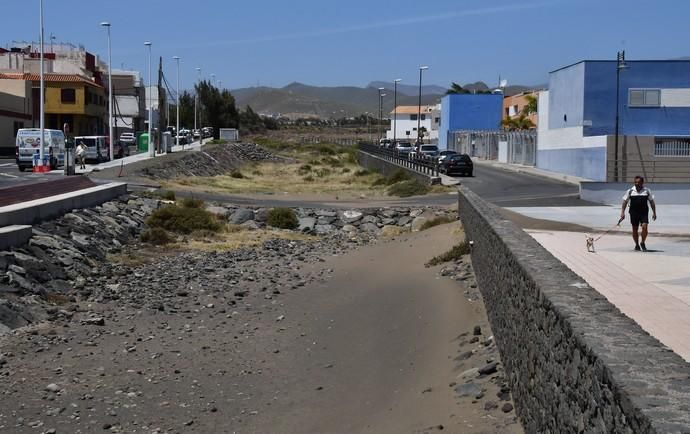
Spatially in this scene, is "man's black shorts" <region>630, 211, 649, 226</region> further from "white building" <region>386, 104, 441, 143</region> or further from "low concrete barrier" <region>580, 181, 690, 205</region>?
"white building" <region>386, 104, 441, 143</region>

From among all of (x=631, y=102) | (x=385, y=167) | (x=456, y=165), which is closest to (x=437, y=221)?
(x=456, y=165)

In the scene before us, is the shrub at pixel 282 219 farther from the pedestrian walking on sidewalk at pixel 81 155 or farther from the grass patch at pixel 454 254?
the pedestrian walking on sidewalk at pixel 81 155

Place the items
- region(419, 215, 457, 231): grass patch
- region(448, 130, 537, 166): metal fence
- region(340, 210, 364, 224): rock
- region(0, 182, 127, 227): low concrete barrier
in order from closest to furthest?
region(0, 182, 127, 227): low concrete barrier → region(419, 215, 457, 231): grass patch → region(340, 210, 364, 224): rock → region(448, 130, 537, 166): metal fence

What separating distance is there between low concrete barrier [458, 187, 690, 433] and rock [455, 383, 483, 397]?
40 centimetres

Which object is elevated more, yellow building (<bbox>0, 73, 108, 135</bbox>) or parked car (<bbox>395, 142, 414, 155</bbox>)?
yellow building (<bbox>0, 73, 108, 135</bbox>)

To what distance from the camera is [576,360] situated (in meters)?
5.62

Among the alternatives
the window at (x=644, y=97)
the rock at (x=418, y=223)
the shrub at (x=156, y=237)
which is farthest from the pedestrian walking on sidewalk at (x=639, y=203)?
the window at (x=644, y=97)

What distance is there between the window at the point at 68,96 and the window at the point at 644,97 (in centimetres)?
4852

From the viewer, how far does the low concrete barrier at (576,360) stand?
430 centimetres

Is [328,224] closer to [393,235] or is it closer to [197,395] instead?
[393,235]

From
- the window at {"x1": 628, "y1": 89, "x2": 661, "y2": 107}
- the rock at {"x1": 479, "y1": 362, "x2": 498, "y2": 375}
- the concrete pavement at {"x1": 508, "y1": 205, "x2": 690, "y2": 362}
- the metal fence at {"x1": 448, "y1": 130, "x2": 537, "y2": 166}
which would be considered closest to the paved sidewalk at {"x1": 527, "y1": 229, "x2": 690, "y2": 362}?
the concrete pavement at {"x1": 508, "y1": 205, "x2": 690, "y2": 362}

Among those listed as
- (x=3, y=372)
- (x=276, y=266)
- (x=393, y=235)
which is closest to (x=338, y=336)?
(x=3, y=372)

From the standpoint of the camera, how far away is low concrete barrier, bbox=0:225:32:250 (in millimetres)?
18656

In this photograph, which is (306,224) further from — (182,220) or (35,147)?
(35,147)
